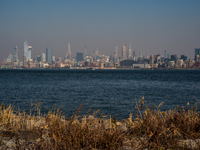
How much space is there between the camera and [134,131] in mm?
7418

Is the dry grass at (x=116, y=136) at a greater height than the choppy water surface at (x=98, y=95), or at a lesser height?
greater

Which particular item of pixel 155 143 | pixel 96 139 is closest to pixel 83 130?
pixel 96 139

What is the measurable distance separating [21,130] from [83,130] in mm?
2357

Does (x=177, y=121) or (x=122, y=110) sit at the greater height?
(x=177, y=121)

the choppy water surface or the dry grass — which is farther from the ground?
the dry grass

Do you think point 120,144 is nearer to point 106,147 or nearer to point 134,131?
point 106,147

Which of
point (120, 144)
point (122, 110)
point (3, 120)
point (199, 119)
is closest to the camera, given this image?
point (120, 144)

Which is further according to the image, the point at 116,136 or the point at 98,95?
the point at 98,95

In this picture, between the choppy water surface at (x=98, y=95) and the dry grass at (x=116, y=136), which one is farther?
the choppy water surface at (x=98, y=95)

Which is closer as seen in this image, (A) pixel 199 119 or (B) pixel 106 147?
(B) pixel 106 147

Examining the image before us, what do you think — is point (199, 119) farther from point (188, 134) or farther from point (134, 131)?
point (134, 131)

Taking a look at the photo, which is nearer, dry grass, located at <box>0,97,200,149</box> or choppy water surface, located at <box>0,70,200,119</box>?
dry grass, located at <box>0,97,200,149</box>

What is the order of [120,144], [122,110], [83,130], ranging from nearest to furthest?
[120,144], [83,130], [122,110]

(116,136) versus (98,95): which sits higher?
(116,136)
